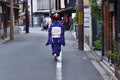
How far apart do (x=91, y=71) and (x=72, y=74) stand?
102 cm

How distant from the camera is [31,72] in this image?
43.3 ft

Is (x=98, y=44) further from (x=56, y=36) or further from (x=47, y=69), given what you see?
(x=47, y=69)

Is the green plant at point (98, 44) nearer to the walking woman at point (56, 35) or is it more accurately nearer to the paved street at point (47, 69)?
the paved street at point (47, 69)

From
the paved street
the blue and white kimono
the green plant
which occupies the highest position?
the blue and white kimono

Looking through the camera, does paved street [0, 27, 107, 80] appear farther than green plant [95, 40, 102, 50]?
No

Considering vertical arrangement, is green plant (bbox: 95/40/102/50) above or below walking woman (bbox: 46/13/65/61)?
below

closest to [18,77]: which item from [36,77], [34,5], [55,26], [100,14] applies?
[36,77]

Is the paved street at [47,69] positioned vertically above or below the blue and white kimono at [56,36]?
below

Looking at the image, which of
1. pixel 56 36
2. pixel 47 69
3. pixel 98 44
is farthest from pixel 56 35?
pixel 98 44

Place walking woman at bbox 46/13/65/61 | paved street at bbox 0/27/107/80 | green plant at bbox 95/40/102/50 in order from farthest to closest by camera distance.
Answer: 1. green plant at bbox 95/40/102/50
2. walking woman at bbox 46/13/65/61
3. paved street at bbox 0/27/107/80

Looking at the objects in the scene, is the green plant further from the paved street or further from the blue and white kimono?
the blue and white kimono

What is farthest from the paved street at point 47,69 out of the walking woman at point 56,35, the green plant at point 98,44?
the green plant at point 98,44

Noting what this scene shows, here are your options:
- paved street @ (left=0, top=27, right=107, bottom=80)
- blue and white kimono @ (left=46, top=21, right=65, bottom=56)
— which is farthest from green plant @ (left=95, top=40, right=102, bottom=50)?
blue and white kimono @ (left=46, top=21, right=65, bottom=56)

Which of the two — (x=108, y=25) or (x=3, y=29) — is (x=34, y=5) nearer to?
(x=3, y=29)
